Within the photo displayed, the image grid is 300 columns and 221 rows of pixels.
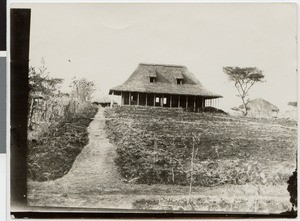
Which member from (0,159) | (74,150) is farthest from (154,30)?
(0,159)

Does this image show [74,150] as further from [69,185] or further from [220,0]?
[220,0]

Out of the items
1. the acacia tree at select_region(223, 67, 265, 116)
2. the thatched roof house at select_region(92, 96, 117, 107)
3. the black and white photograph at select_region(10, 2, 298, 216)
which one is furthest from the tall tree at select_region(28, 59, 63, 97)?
the acacia tree at select_region(223, 67, 265, 116)

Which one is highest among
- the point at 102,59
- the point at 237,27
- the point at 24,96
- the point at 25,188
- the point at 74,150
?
the point at 237,27

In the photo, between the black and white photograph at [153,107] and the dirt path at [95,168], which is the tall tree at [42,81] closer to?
the black and white photograph at [153,107]

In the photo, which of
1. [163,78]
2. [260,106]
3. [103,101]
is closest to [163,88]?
[163,78]

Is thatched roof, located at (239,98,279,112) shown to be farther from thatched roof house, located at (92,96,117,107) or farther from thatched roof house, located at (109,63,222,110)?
thatched roof house, located at (92,96,117,107)

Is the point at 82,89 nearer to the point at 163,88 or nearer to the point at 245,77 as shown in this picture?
the point at 163,88
